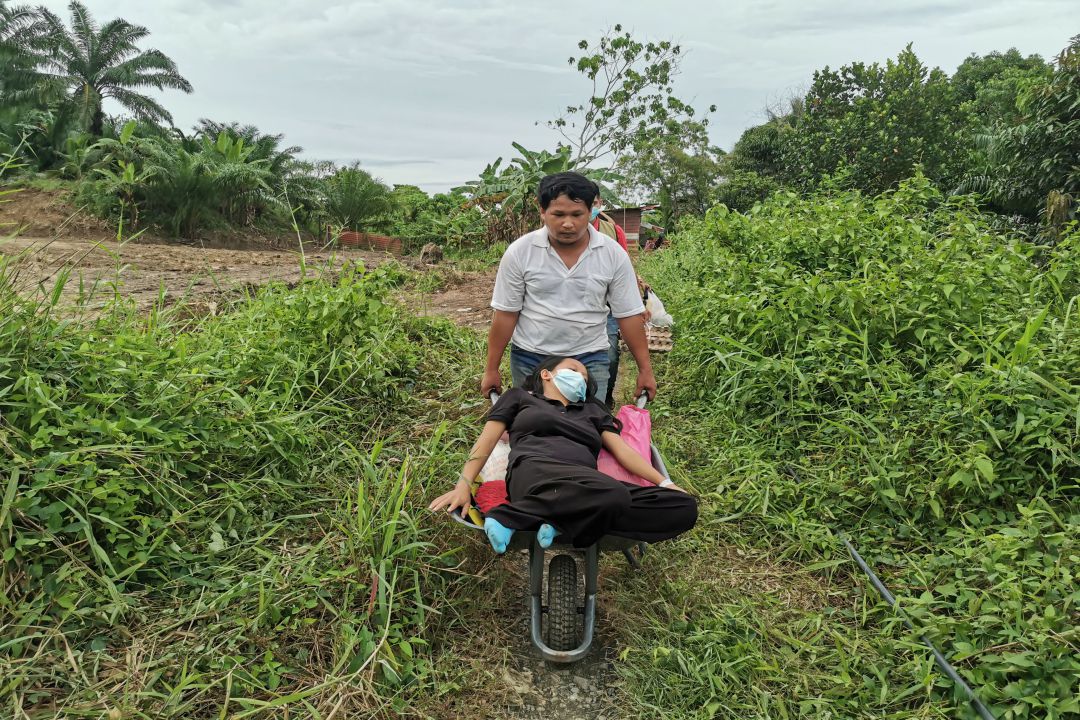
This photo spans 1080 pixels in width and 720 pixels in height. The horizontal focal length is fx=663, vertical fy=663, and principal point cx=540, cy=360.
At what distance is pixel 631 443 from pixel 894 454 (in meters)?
1.40

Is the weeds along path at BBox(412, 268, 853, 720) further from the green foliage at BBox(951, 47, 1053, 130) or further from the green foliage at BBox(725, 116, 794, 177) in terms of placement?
the green foliage at BBox(725, 116, 794, 177)

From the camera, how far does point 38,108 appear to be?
984 inches

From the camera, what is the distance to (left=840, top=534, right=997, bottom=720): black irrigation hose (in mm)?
2074

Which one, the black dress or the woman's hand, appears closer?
the black dress

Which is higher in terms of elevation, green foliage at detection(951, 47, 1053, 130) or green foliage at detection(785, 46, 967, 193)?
green foliage at detection(951, 47, 1053, 130)

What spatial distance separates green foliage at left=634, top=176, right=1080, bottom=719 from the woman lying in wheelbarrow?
23.2 inches

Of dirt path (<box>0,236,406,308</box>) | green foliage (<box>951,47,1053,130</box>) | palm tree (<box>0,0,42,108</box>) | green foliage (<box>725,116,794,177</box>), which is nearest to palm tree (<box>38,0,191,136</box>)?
palm tree (<box>0,0,42,108</box>)

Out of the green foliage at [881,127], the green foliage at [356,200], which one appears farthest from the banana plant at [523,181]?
the green foliage at [881,127]

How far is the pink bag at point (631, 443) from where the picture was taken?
2840 mm

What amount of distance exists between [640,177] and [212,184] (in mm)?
24988

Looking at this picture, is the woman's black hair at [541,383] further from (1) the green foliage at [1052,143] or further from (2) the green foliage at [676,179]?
(2) the green foliage at [676,179]

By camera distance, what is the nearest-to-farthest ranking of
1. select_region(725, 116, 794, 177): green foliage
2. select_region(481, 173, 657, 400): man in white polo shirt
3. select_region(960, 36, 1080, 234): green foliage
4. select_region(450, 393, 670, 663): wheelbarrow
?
select_region(450, 393, 670, 663): wheelbarrow < select_region(481, 173, 657, 400): man in white polo shirt < select_region(960, 36, 1080, 234): green foliage < select_region(725, 116, 794, 177): green foliage

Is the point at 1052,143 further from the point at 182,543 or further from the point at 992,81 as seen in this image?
the point at 992,81

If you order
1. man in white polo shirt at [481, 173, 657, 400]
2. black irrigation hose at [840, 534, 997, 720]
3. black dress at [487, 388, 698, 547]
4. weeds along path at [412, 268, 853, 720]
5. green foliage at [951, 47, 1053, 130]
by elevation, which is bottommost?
weeds along path at [412, 268, 853, 720]
